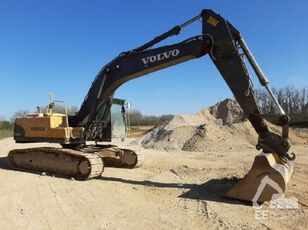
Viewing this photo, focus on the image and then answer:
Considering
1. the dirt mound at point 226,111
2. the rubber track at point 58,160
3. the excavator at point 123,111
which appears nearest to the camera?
the excavator at point 123,111

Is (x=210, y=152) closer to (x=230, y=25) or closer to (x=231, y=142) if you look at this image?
(x=231, y=142)

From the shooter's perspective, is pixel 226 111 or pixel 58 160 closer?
pixel 58 160

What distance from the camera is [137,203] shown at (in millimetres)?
7922

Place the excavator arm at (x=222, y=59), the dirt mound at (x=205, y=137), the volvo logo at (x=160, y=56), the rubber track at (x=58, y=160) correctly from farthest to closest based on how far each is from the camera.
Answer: the dirt mound at (x=205, y=137) < the rubber track at (x=58, y=160) < the volvo logo at (x=160, y=56) < the excavator arm at (x=222, y=59)

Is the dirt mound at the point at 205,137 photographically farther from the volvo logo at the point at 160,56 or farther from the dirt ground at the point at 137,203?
the volvo logo at the point at 160,56

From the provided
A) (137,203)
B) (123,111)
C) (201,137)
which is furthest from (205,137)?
(137,203)

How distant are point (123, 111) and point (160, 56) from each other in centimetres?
292

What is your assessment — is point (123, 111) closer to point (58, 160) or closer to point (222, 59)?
point (58, 160)

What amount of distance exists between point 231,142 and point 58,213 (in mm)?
15187

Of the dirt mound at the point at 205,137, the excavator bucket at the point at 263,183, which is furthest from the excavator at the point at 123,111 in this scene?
the dirt mound at the point at 205,137

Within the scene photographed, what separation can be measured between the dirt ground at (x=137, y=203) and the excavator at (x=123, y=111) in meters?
0.51

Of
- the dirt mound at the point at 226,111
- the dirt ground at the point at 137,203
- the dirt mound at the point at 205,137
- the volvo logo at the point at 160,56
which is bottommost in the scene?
the dirt ground at the point at 137,203

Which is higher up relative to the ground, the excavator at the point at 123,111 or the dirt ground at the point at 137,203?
the excavator at the point at 123,111

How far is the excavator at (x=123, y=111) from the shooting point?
8086 millimetres
